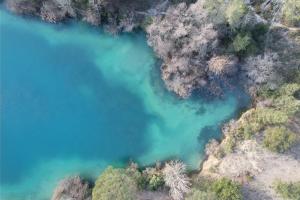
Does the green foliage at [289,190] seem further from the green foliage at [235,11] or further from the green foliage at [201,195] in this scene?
the green foliage at [235,11]

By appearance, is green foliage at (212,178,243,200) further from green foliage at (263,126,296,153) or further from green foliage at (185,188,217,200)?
green foliage at (263,126,296,153)

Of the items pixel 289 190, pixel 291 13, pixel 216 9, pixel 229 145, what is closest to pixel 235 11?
pixel 216 9

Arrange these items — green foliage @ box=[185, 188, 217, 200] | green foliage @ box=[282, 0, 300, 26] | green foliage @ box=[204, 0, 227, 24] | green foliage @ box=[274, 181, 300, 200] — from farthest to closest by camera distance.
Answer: green foliage @ box=[282, 0, 300, 26] < green foliage @ box=[204, 0, 227, 24] < green foliage @ box=[274, 181, 300, 200] < green foliage @ box=[185, 188, 217, 200]

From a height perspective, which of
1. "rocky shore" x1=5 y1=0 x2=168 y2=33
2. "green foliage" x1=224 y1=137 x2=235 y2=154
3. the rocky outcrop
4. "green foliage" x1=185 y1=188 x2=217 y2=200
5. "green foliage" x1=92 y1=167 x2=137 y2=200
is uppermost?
"rocky shore" x1=5 y1=0 x2=168 y2=33

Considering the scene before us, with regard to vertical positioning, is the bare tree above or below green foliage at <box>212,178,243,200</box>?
above

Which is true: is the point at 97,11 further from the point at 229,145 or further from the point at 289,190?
the point at 289,190

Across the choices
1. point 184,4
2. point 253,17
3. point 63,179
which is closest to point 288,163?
point 253,17

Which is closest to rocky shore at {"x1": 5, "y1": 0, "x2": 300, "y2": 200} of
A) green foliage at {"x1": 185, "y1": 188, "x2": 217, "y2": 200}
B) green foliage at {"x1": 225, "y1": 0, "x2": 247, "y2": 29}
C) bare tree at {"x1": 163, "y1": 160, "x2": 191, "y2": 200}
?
green foliage at {"x1": 225, "y1": 0, "x2": 247, "y2": 29}
